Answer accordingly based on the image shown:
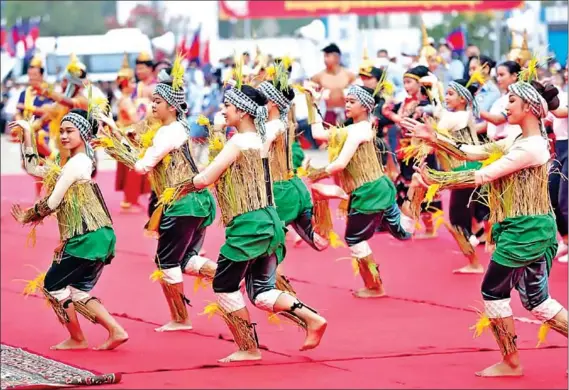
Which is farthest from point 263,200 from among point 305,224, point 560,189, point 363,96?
point 560,189

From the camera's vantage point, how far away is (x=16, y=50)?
26672mm

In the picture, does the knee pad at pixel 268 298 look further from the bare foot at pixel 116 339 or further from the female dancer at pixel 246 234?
the bare foot at pixel 116 339

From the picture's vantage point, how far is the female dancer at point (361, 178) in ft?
29.9

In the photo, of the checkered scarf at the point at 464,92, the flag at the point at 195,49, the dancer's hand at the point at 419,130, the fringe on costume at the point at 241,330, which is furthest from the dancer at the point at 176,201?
the flag at the point at 195,49

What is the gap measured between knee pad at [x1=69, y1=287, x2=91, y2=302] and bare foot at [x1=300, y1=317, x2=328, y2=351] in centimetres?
128

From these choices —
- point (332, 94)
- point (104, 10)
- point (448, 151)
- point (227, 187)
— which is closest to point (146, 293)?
point (227, 187)

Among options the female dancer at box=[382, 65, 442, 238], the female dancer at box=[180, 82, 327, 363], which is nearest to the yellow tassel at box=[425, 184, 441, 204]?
the female dancer at box=[180, 82, 327, 363]

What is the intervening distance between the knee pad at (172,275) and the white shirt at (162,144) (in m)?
0.62

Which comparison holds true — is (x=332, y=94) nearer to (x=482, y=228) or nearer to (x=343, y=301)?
(x=482, y=228)

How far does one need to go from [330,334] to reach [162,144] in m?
1.47

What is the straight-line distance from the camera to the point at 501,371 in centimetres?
671

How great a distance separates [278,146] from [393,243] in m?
3.36

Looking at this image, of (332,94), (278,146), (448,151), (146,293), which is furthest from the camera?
(332,94)

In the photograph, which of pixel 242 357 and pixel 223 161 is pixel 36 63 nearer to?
pixel 223 161
